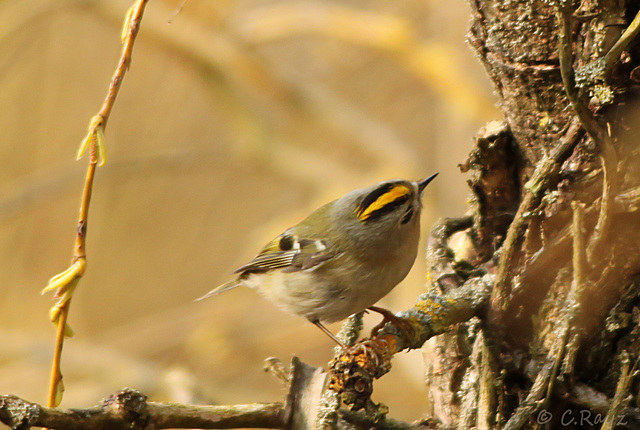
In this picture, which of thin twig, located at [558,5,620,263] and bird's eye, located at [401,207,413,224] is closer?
thin twig, located at [558,5,620,263]

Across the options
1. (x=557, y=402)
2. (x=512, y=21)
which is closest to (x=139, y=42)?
(x=512, y=21)

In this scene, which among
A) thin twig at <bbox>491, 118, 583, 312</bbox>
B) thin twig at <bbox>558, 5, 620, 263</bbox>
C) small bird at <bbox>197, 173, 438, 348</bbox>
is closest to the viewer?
thin twig at <bbox>558, 5, 620, 263</bbox>

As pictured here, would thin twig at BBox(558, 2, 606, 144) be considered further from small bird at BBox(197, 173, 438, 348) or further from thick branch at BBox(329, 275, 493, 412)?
small bird at BBox(197, 173, 438, 348)

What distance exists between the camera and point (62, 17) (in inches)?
176

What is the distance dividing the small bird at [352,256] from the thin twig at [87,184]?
2.32 feet

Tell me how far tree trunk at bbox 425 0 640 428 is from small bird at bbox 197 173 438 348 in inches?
14.1

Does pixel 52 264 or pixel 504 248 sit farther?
pixel 52 264

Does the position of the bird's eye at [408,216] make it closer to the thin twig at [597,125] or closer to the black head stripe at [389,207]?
the black head stripe at [389,207]

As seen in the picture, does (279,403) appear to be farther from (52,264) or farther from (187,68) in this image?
(52,264)

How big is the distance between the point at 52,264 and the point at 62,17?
1682 millimetres

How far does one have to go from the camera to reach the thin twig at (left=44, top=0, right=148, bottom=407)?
0.98m

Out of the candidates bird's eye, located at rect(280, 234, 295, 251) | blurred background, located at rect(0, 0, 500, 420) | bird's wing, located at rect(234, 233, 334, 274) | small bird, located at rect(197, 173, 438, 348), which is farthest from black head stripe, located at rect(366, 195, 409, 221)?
blurred background, located at rect(0, 0, 500, 420)

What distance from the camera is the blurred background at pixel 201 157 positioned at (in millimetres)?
3547

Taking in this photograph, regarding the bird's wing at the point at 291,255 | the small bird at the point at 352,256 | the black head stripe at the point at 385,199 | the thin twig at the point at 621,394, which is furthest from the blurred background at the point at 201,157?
the thin twig at the point at 621,394
